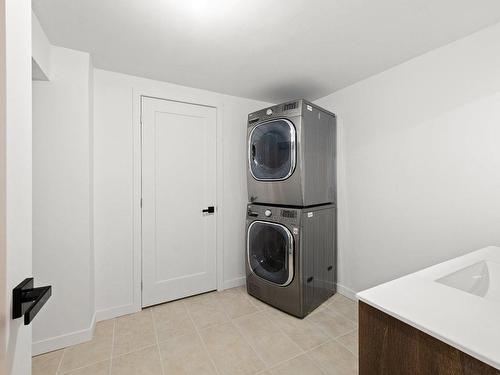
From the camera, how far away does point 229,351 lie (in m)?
1.71

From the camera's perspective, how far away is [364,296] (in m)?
0.80

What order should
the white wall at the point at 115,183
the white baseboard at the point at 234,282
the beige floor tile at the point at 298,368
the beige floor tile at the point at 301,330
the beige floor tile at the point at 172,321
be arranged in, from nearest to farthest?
the beige floor tile at the point at 298,368 → the beige floor tile at the point at 301,330 → the beige floor tile at the point at 172,321 → the white wall at the point at 115,183 → the white baseboard at the point at 234,282

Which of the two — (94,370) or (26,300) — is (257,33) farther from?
(94,370)

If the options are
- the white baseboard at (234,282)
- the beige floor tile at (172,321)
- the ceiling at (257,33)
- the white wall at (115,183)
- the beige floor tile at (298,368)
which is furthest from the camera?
the white baseboard at (234,282)

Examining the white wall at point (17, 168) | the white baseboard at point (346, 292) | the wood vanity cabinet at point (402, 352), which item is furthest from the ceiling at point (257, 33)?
the white baseboard at point (346, 292)

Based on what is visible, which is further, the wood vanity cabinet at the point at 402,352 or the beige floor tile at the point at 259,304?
the beige floor tile at the point at 259,304

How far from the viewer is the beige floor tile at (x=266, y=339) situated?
1.67 metres

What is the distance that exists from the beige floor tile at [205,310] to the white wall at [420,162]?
1.34 m

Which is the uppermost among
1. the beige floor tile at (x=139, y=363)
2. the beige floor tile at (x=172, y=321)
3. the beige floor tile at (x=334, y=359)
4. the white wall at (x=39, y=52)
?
the white wall at (x=39, y=52)

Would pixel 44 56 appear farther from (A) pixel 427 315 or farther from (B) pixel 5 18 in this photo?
(A) pixel 427 315

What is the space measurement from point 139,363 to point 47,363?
63 cm

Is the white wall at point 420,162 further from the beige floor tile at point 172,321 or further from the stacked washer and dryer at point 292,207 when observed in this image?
the beige floor tile at point 172,321

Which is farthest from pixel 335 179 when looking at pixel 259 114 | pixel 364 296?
pixel 364 296

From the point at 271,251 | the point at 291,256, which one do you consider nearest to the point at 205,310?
the point at 271,251
